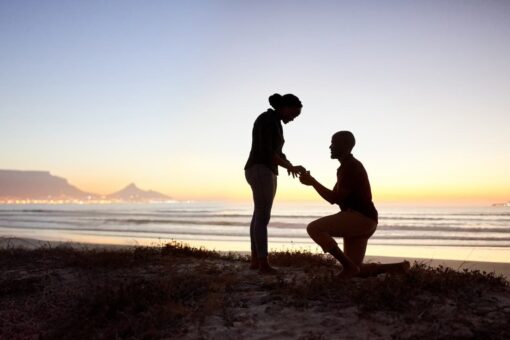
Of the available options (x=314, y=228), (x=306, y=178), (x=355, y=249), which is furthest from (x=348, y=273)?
(x=306, y=178)

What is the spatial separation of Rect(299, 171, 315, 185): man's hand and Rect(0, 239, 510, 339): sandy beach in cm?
123

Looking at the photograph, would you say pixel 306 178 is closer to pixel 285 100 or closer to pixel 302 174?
pixel 302 174

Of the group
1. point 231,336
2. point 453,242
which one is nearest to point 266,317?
point 231,336

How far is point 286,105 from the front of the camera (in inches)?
256

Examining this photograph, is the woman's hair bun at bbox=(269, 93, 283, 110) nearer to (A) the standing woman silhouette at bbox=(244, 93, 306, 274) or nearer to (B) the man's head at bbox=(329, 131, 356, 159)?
(A) the standing woman silhouette at bbox=(244, 93, 306, 274)

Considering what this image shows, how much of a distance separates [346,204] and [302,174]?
0.69 meters

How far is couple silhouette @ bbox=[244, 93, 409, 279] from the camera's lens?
5730mm

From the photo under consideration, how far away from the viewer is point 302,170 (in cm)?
595

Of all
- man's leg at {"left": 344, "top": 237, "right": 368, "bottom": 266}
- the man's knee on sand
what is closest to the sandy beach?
man's leg at {"left": 344, "top": 237, "right": 368, "bottom": 266}

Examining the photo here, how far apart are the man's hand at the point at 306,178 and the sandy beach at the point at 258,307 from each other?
1234 millimetres

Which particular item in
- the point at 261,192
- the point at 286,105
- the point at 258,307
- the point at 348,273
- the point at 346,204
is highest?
the point at 286,105

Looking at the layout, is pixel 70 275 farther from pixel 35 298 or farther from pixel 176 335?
pixel 176 335

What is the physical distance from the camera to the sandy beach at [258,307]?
4316 mm

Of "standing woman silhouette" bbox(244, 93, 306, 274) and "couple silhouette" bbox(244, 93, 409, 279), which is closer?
"couple silhouette" bbox(244, 93, 409, 279)
